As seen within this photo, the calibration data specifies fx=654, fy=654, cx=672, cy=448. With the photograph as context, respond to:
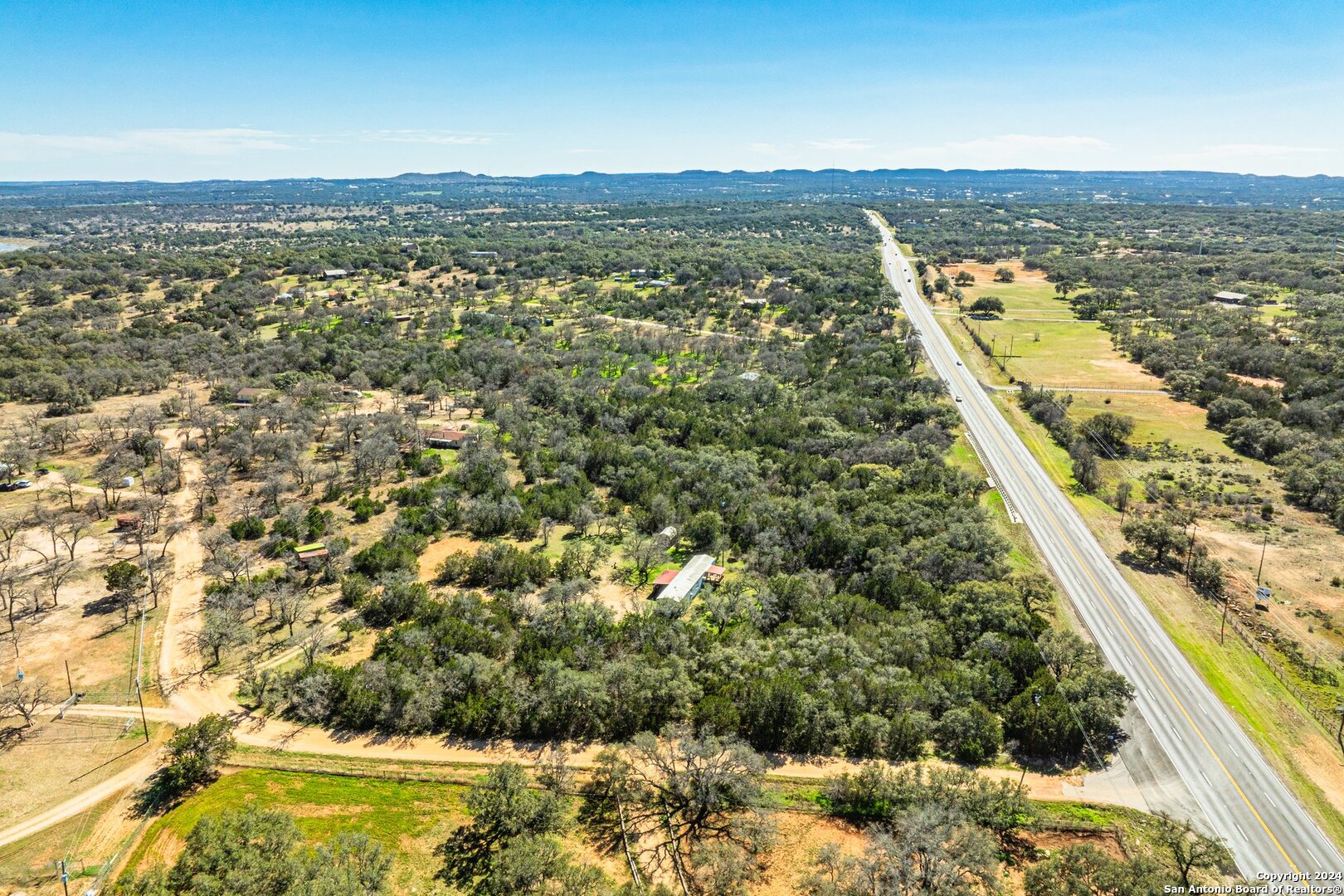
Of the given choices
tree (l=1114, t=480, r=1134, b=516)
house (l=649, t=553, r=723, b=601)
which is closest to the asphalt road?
tree (l=1114, t=480, r=1134, b=516)

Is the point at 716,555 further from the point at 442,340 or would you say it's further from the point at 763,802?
the point at 442,340

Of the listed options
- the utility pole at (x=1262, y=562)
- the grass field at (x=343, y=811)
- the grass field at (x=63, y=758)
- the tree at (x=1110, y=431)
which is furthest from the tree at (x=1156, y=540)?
the grass field at (x=63, y=758)

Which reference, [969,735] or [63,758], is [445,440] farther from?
[969,735]

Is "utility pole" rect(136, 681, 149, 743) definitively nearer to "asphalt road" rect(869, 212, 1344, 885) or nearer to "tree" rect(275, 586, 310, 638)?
"tree" rect(275, 586, 310, 638)

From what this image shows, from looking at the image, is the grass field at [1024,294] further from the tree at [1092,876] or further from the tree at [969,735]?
the tree at [1092,876]

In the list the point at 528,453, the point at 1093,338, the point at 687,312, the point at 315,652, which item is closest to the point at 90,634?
the point at 315,652

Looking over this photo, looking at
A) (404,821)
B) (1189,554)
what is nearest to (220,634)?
(404,821)
